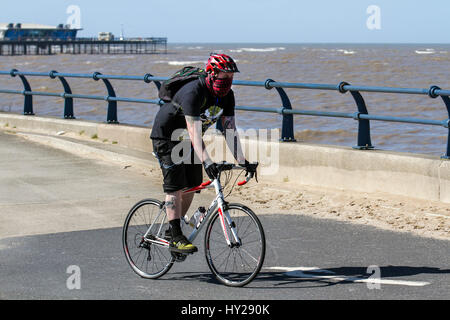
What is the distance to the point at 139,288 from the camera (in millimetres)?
6211

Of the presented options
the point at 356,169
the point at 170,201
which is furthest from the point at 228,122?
the point at 356,169

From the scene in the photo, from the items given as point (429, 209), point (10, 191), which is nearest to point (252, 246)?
point (429, 209)

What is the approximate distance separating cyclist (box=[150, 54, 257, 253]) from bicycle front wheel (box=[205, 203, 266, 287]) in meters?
0.20

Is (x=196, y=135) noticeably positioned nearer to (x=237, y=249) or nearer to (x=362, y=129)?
(x=237, y=249)

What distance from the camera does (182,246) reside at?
628 cm

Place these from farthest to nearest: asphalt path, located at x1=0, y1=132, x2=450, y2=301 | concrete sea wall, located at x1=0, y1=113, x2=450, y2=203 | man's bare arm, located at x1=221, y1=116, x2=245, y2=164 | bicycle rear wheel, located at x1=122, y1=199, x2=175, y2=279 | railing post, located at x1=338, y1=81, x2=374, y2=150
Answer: railing post, located at x1=338, y1=81, x2=374, y2=150, concrete sea wall, located at x1=0, y1=113, x2=450, y2=203, bicycle rear wheel, located at x1=122, y1=199, x2=175, y2=279, man's bare arm, located at x1=221, y1=116, x2=245, y2=164, asphalt path, located at x1=0, y1=132, x2=450, y2=301

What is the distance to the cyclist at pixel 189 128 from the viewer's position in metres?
5.98

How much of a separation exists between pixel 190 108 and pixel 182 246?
1.06 meters

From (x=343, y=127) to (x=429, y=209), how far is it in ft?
49.8

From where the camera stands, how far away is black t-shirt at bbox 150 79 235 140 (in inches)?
236

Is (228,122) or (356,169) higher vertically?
(228,122)

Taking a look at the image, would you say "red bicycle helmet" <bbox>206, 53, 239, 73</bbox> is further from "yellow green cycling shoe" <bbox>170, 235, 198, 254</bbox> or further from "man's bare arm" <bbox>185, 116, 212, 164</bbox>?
"yellow green cycling shoe" <bbox>170, 235, 198, 254</bbox>

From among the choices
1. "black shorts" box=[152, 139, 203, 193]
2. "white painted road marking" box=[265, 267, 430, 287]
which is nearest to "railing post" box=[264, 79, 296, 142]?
"white painted road marking" box=[265, 267, 430, 287]

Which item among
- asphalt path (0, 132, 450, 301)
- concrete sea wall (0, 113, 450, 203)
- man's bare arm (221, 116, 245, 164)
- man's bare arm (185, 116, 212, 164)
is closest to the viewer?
man's bare arm (185, 116, 212, 164)
